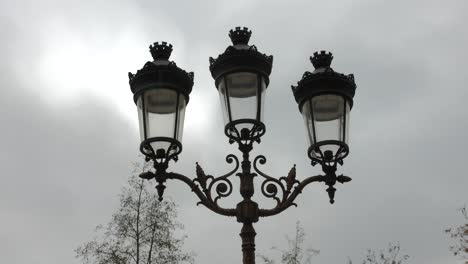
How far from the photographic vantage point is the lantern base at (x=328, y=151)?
20.3 ft

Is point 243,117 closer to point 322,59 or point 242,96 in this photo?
point 242,96

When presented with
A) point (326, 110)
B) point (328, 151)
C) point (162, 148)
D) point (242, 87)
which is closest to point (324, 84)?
point (326, 110)

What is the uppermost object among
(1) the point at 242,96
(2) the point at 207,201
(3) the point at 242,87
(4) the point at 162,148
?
(3) the point at 242,87

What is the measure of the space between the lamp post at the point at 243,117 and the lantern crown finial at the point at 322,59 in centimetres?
24

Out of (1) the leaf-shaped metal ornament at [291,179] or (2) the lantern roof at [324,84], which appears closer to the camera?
(1) the leaf-shaped metal ornament at [291,179]

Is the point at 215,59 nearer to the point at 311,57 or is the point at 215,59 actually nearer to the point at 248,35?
the point at 248,35

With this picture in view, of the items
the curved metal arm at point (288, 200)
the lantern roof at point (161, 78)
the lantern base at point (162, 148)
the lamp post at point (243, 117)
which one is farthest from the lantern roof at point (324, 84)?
the lantern base at point (162, 148)

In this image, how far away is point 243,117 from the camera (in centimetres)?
598

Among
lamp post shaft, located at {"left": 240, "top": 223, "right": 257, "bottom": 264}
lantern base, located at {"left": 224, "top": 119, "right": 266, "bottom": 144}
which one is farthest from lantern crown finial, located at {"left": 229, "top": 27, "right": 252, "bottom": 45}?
lamp post shaft, located at {"left": 240, "top": 223, "right": 257, "bottom": 264}

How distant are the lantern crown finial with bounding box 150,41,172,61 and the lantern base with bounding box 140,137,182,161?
3.11ft

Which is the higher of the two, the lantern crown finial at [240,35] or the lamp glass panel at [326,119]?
the lantern crown finial at [240,35]

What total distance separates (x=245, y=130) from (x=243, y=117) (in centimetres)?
13

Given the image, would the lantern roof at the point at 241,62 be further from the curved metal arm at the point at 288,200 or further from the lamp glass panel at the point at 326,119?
the curved metal arm at the point at 288,200

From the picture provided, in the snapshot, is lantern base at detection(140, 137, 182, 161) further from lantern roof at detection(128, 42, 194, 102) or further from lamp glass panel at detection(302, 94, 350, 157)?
lamp glass panel at detection(302, 94, 350, 157)
